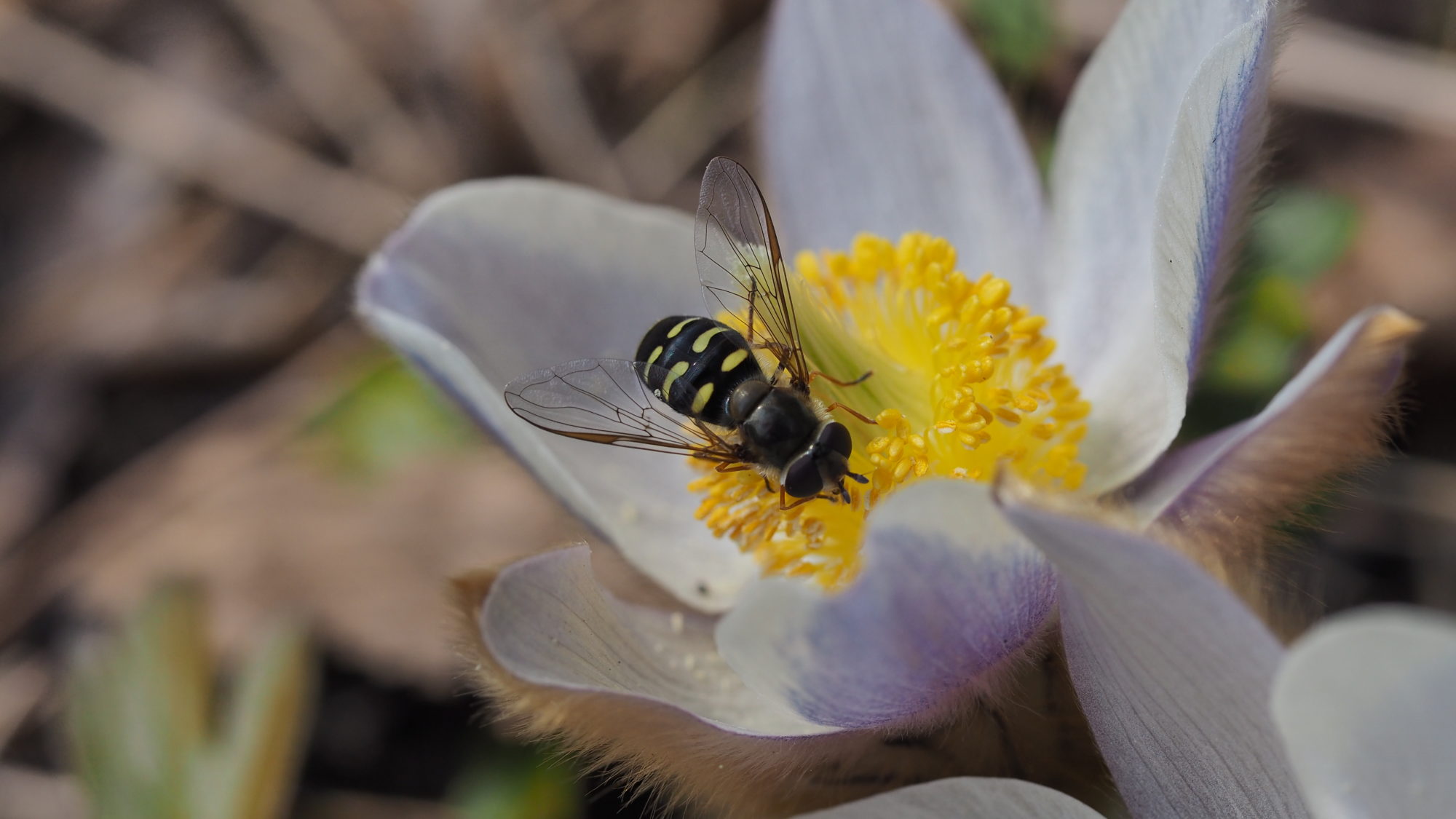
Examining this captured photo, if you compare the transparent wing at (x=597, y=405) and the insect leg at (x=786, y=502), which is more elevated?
the transparent wing at (x=597, y=405)

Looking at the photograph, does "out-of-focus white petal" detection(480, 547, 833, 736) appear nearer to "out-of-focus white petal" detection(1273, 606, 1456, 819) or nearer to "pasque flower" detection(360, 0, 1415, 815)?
"pasque flower" detection(360, 0, 1415, 815)

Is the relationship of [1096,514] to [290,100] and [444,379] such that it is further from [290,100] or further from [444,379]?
[290,100]

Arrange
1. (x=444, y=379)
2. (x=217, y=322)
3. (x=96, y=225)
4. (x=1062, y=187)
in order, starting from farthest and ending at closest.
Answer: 1. (x=96, y=225)
2. (x=217, y=322)
3. (x=1062, y=187)
4. (x=444, y=379)

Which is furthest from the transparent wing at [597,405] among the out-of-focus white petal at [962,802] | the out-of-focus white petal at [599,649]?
the out-of-focus white petal at [962,802]

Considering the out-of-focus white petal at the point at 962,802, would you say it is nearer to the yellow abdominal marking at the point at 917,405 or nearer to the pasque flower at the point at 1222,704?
the pasque flower at the point at 1222,704

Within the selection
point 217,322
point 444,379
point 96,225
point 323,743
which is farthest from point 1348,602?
point 96,225

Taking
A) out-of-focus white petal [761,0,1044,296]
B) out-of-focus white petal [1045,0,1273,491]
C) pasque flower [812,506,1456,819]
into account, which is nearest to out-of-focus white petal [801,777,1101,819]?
pasque flower [812,506,1456,819]
